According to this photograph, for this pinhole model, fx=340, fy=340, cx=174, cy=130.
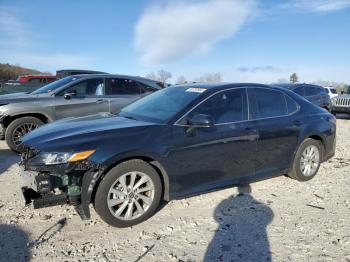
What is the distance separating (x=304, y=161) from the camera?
17.6 ft

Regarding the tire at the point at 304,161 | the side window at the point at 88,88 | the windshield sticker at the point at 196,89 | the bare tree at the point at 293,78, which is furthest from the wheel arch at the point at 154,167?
the bare tree at the point at 293,78

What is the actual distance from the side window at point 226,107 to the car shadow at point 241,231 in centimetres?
109

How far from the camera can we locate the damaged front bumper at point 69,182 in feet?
11.3

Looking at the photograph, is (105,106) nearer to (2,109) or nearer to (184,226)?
(2,109)

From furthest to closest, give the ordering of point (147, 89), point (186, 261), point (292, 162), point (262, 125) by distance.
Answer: point (147, 89) < point (292, 162) < point (262, 125) < point (186, 261)

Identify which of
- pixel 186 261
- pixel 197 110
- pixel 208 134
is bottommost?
pixel 186 261

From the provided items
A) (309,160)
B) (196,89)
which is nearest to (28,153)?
(196,89)

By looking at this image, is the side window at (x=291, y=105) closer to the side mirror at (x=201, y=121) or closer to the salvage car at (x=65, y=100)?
the side mirror at (x=201, y=121)

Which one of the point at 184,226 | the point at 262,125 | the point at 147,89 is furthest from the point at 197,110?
the point at 147,89

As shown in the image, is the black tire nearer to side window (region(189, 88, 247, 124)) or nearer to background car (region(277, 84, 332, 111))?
side window (region(189, 88, 247, 124))

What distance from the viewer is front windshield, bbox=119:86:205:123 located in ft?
13.8

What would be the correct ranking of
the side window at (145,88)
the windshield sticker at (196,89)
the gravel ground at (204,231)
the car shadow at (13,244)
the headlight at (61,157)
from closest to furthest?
the car shadow at (13,244) → the gravel ground at (204,231) → the headlight at (61,157) → the windshield sticker at (196,89) → the side window at (145,88)

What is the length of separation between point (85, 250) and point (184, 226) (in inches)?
43.7

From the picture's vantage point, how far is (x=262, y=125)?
4672 mm
